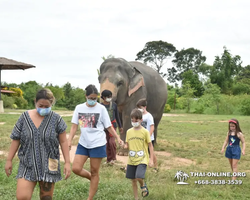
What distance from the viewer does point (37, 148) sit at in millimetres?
3748

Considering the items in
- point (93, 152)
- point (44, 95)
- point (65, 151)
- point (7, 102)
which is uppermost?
point (44, 95)

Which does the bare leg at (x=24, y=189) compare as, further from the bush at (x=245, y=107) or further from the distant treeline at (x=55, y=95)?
the bush at (x=245, y=107)

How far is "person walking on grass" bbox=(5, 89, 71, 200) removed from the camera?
374cm

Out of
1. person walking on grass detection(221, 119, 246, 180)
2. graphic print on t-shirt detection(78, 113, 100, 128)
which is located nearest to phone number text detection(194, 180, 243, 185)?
person walking on grass detection(221, 119, 246, 180)

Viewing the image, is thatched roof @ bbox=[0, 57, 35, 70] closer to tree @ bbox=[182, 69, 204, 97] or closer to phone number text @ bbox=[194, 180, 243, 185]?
phone number text @ bbox=[194, 180, 243, 185]

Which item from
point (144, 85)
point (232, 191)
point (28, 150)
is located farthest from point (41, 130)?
point (144, 85)

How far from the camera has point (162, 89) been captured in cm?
1052

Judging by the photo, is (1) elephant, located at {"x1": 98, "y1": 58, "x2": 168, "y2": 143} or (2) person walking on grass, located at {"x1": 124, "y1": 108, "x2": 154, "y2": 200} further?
(1) elephant, located at {"x1": 98, "y1": 58, "x2": 168, "y2": 143}

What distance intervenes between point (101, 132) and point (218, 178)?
103 inches

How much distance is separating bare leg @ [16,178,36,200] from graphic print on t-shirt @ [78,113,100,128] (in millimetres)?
1284

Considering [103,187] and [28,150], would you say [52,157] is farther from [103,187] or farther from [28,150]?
[103,187]

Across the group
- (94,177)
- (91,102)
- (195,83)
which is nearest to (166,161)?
(94,177)

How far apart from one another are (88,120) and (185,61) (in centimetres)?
5866

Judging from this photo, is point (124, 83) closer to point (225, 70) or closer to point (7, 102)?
point (7, 102)
